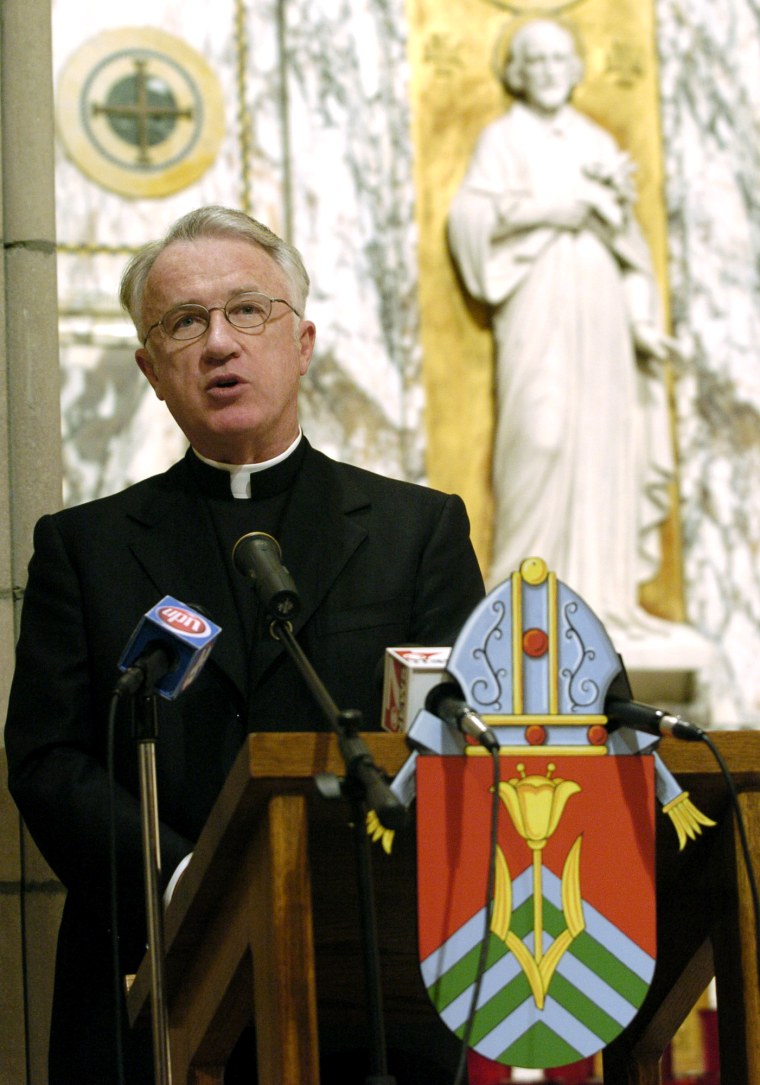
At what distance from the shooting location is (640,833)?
6.73ft

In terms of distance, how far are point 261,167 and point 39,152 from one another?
3.59 m

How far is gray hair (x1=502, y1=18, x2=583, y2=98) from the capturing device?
7.43 metres

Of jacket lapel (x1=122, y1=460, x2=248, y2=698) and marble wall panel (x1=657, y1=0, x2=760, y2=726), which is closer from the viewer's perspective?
jacket lapel (x1=122, y1=460, x2=248, y2=698)

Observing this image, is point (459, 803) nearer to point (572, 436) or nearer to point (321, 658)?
point (321, 658)

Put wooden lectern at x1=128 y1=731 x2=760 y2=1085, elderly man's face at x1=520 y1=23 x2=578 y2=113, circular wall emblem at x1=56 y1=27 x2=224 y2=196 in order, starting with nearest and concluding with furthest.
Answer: wooden lectern at x1=128 y1=731 x2=760 y2=1085
circular wall emblem at x1=56 y1=27 x2=224 y2=196
elderly man's face at x1=520 y1=23 x2=578 y2=113

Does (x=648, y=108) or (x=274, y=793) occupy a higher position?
(x=648, y=108)

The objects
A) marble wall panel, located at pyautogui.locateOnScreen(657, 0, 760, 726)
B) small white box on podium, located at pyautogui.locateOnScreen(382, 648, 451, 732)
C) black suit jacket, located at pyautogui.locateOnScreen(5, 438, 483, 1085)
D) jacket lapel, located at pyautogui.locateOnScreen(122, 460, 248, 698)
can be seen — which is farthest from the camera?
marble wall panel, located at pyautogui.locateOnScreen(657, 0, 760, 726)

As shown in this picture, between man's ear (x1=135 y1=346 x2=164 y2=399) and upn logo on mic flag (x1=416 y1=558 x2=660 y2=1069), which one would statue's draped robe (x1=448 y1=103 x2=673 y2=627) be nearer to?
man's ear (x1=135 y1=346 x2=164 y2=399)

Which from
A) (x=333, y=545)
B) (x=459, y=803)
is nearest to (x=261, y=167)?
(x=333, y=545)

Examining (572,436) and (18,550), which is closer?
(18,550)

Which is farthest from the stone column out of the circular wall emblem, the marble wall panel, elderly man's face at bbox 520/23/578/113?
the marble wall panel

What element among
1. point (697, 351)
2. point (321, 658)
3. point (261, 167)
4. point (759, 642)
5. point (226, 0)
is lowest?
point (759, 642)

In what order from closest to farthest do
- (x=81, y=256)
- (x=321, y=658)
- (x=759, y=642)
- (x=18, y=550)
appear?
(x=321, y=658)
(x=18, y=550)
(x=81, y=256)
(x=759, y=642)

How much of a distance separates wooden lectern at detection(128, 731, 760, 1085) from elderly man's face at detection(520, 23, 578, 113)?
5.54 m
